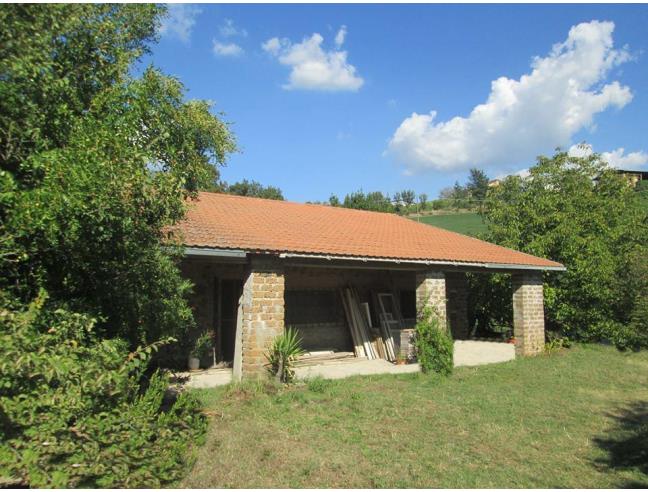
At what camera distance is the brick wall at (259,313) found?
8.82 m

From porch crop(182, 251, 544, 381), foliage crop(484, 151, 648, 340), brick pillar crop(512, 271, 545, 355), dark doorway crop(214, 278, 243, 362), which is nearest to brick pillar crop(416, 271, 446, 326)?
porch crop(182, 251, 544, 381)

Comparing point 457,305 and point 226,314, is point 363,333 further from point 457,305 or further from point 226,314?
point 457,305

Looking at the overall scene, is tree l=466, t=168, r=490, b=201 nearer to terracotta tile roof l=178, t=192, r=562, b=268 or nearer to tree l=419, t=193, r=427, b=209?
tree l=419, t=193, r=427, b=209

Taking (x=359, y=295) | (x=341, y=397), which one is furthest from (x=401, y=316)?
(x=341, y=397)

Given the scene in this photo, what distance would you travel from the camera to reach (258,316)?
8906mm

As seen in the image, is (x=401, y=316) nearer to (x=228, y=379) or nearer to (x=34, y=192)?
(x=228, y=379)

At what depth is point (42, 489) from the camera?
3.72m

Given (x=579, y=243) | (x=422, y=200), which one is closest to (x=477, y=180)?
(x=422, y=200)

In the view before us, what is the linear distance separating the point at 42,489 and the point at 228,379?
5.43 m

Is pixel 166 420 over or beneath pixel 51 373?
beneath

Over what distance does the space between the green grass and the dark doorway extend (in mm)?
29012

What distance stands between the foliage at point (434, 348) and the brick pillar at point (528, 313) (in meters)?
3.61

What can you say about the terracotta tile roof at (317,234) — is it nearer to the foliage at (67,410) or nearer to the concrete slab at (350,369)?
the concrete slab at (350,369)

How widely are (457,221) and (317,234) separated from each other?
35.2 m
